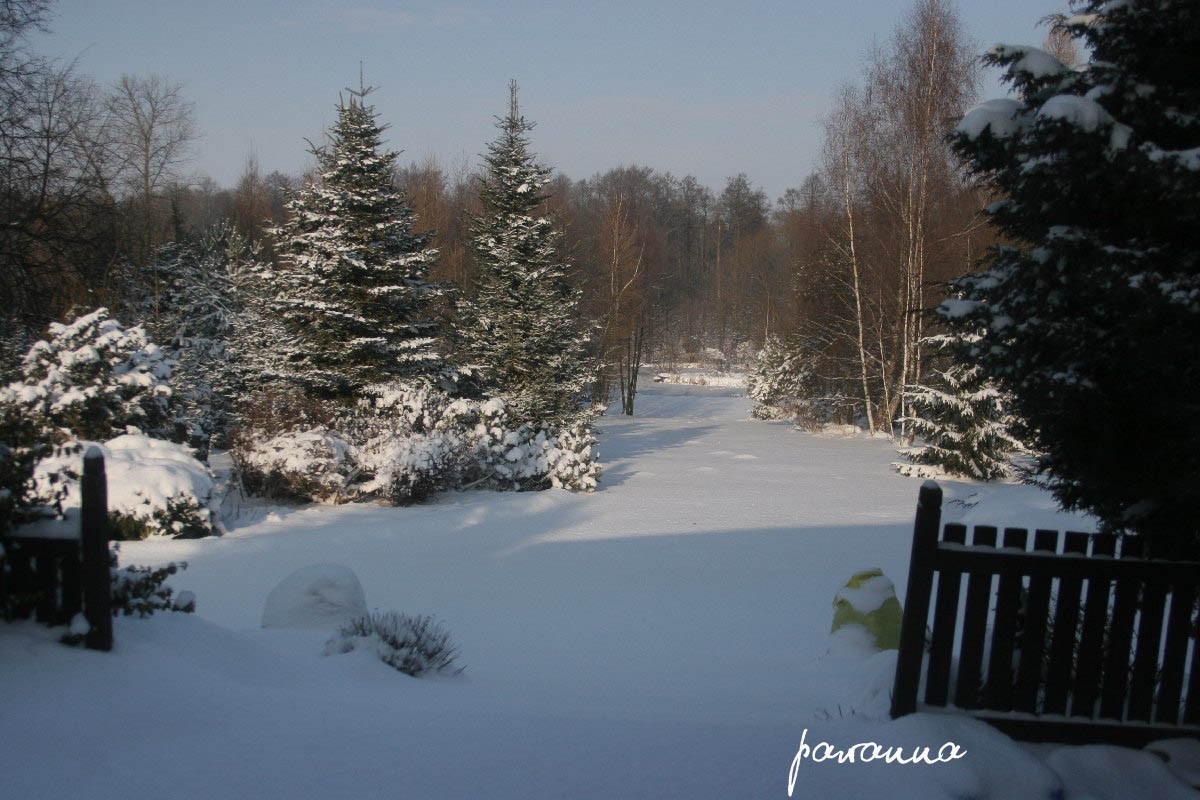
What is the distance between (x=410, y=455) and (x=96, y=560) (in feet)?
31.8

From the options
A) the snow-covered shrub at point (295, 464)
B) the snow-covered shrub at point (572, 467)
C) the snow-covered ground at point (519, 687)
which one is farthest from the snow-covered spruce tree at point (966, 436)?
the snow-covered shrub at point (295, 464)

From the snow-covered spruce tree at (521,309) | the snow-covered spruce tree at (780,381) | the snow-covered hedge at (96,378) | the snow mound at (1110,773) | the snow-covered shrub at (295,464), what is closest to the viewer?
the snow mound at (1110,773)

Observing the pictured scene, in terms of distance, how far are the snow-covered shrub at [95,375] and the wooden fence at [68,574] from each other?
297 inches

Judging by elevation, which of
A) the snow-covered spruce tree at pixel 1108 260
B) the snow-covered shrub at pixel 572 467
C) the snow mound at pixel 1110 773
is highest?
the snow-covered spruce tree at pixel 1108 260

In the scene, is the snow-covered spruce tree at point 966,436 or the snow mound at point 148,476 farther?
the snow-covered spruce tree at point 966,436

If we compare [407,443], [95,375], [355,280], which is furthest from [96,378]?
[355,280]

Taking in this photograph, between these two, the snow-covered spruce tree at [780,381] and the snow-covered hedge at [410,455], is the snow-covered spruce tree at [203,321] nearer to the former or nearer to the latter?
the snow-covered hedge at [410,455]

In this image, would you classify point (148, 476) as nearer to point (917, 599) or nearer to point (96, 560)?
point (96, 560)

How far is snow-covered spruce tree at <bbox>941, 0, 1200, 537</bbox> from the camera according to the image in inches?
119

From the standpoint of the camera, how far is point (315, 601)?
578cm

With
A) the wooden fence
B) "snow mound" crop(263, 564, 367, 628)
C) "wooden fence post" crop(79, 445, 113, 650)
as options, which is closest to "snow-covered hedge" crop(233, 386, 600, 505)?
"snow mound" crop(263, 564, 367, 628)

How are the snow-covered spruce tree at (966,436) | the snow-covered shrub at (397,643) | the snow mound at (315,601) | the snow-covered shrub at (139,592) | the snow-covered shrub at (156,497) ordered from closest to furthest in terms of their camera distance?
the snow-covered shrub at (139,592), the snow-covered shrub at (397,643), the snow mound at (315,601), the snow-covered shrub at (156,497), the snow-covered spruce tree at (966,436)

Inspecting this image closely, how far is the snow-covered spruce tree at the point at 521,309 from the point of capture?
770 inches

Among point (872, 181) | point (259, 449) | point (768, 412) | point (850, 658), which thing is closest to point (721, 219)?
point (768, 412)
